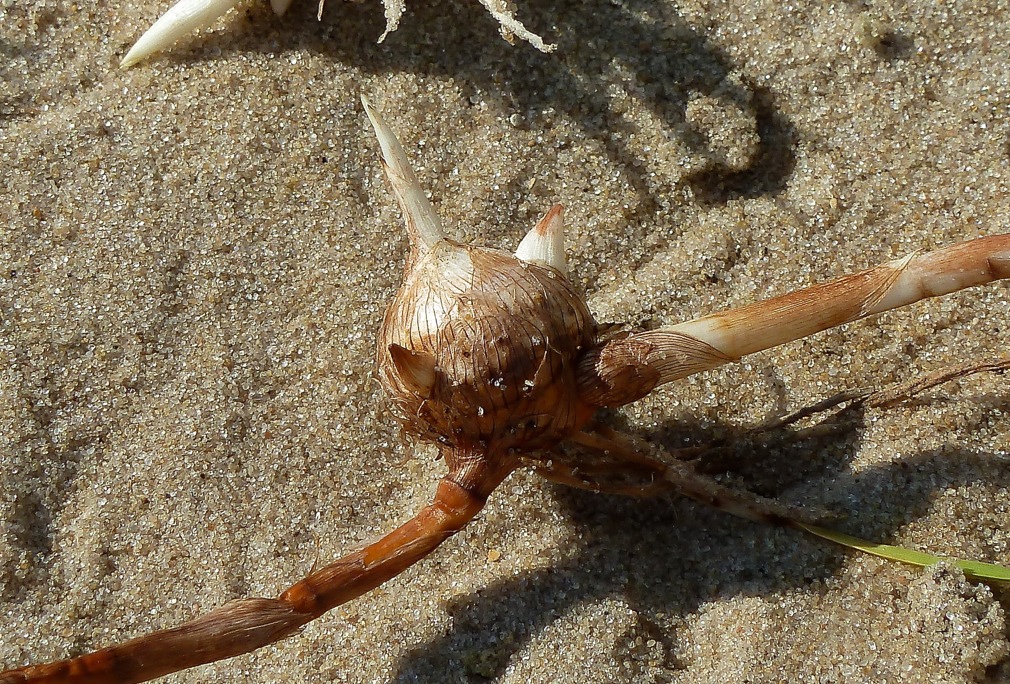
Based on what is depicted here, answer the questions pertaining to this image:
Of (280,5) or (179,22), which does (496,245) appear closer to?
(280,5)

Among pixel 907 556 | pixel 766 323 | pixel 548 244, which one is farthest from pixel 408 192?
pixel 907 556

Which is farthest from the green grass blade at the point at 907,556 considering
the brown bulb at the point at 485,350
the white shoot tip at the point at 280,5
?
the white shoot tip at the point at 280,5

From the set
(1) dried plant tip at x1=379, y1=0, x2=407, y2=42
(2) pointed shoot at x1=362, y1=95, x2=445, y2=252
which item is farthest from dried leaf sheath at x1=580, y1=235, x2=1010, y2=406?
(1) dried plant tip at x1=379, y1=0, x2=407, y2=42

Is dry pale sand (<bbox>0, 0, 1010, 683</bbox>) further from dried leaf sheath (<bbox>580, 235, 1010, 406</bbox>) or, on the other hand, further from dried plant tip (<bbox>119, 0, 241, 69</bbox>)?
dried leaf sheath (<bbox>580, 235, 1010, 406</bbox>)

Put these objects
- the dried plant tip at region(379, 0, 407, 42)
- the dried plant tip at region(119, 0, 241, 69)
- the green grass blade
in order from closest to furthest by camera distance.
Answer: the green grass blade, the dried plant tip at region(379, 0, 407, 42), the dried plant tip at region(119, 0, 241, 69)

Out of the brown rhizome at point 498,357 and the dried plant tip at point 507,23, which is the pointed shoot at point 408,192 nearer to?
the brown rhizome at point 498,357

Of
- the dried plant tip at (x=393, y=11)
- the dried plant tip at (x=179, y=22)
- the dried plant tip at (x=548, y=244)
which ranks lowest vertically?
the dried plant tip at (x=548, y=244)

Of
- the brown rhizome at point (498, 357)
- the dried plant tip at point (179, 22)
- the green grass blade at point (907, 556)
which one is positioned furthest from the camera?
the dried plant tip at point (179, 22)
